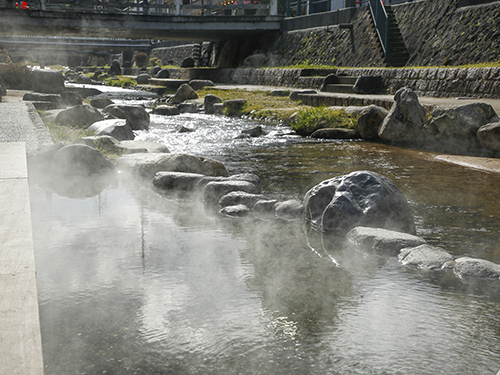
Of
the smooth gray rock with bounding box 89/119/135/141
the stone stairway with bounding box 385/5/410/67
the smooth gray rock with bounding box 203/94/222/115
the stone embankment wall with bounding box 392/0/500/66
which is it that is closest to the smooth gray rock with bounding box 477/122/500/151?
the smooth gray rock with bounding box 89/119/135/141

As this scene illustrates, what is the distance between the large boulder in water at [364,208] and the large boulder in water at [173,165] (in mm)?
2052

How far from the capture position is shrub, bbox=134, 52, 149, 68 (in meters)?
49.9

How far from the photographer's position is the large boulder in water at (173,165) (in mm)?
6152

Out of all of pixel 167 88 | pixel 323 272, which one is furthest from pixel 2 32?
pixel 323 272

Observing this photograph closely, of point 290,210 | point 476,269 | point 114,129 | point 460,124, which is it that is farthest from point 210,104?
point 476,269

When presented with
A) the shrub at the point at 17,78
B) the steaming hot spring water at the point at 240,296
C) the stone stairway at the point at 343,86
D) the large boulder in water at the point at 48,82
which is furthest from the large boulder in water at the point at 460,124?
the shrub at the point at 17,78

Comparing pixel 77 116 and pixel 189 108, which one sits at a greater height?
pixel 77 116

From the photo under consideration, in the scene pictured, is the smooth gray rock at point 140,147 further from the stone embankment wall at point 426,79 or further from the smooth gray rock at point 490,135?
the stone embankment wall at point 426,79

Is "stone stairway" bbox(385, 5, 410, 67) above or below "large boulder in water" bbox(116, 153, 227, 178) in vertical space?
above

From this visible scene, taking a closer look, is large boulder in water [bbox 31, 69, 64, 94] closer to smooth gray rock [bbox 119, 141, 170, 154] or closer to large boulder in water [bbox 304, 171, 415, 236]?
smooth gray rock [bbox 119, 141, 170, 154]

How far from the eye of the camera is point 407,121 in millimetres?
9102

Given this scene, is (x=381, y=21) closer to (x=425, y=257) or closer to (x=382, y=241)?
(x=382, y=241)

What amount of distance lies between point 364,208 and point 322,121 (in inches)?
265

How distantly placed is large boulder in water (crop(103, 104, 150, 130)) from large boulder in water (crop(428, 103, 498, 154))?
6.13 m
